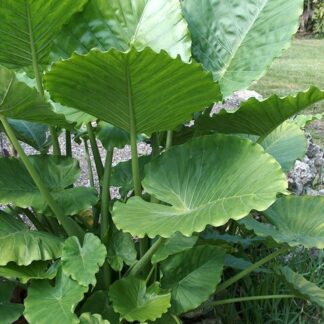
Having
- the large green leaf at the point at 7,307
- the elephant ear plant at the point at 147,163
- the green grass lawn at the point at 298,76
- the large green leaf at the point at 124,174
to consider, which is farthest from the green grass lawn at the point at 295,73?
the large green leaf at the point at 7,307

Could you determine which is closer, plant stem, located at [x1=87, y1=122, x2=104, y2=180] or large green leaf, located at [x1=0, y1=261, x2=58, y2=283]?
large green leaf, located at [x1=0, y1=261, x2=58, y2=283]

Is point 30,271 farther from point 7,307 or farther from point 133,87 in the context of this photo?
point 133,87

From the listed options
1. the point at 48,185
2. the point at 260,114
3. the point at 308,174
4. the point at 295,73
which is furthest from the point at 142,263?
the point at 295,73

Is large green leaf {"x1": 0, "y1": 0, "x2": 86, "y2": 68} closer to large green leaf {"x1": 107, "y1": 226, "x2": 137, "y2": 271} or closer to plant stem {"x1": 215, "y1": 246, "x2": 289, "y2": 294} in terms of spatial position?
large green leaf {"x1": 107, "y1": 226, "x2": 137, "y2": 271}

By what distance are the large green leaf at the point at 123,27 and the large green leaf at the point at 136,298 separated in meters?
0.61

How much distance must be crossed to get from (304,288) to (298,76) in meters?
5.60

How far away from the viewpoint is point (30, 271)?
1.63 metres

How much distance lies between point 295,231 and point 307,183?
1.38 meters

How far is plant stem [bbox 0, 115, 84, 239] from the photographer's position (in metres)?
1.60

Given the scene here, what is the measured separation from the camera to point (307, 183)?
306cm

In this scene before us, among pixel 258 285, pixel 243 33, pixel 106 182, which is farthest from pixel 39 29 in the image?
pixel 258 285

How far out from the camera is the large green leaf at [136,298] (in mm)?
1534

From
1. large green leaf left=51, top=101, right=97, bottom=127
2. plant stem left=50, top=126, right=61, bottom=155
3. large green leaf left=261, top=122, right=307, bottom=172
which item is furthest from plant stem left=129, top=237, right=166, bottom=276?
large green leaf left=261, top=122, right=307, bottom=172

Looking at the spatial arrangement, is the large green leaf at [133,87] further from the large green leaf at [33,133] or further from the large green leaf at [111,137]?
the large green leaf at [33,133]
